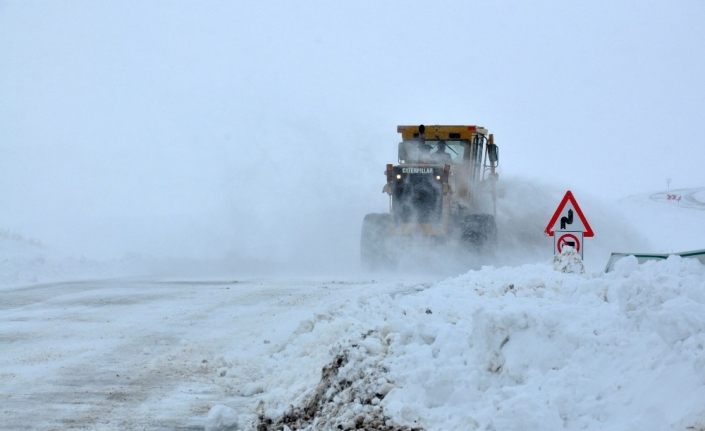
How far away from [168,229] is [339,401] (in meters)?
25.5

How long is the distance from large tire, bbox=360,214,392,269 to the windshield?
163 centimetres

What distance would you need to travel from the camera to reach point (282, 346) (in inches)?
401

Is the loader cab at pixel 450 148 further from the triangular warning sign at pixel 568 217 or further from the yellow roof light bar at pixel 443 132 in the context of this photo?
the triangular warning sign at pixel 568 217

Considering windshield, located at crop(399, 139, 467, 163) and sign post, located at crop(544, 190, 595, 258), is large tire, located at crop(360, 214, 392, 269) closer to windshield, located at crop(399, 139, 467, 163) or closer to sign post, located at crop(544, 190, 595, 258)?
windshield, located at crop(399, 139, 467, 163)

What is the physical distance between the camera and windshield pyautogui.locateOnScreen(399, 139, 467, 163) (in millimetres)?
21672

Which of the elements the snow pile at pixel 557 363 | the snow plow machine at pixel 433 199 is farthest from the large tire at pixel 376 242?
the snow pile at pixel 557 363

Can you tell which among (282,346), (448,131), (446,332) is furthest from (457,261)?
(446,332)

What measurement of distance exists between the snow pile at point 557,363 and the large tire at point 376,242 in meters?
13.4

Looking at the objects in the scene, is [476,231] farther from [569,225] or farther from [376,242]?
[569,225]

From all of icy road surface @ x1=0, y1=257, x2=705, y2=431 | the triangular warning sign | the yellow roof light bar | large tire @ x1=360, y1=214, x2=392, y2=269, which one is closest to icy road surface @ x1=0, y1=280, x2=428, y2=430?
icy road surface @ x1=0, y1=257, x2=705, y2=431

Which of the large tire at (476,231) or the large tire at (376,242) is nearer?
the large tire at (476,231)

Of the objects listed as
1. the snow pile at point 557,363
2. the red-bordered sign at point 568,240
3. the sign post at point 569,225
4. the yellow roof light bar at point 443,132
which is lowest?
the snow pile at point 557,363

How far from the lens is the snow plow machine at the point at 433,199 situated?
68.8 ft

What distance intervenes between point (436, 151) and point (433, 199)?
131 centimetres
